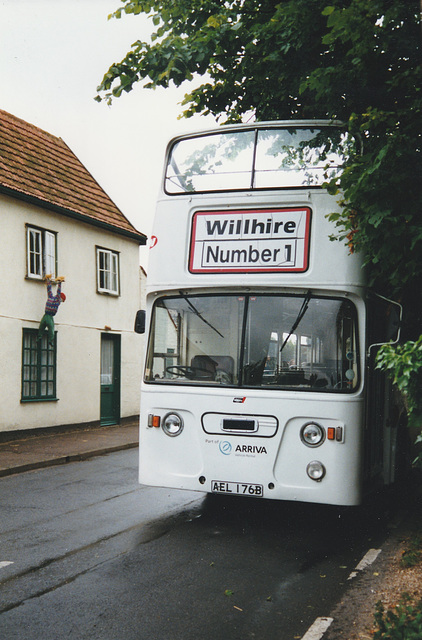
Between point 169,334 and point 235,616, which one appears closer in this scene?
point 235,616

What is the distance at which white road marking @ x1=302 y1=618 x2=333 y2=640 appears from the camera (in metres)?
4.44

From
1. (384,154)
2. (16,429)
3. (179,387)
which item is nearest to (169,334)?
(179,387)

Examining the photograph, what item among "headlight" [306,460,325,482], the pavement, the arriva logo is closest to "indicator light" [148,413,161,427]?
the arriva logo

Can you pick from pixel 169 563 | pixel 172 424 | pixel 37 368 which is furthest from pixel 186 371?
pixel 37 368

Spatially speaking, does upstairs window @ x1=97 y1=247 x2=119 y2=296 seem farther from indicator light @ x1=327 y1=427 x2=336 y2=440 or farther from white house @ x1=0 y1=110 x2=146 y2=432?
indicator light @ x1=327 y1=427 x2=336 y2=440

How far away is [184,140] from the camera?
8.11 metres

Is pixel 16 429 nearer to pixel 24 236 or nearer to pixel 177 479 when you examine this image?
pixel 24 236

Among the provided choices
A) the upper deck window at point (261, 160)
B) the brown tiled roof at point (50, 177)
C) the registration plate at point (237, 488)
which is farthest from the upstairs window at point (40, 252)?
the registration plate at point (237, 488)

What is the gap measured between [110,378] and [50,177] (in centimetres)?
610

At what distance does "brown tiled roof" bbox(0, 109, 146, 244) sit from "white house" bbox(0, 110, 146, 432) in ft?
0.13

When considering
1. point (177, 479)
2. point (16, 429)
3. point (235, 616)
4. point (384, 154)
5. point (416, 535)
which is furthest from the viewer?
point (16, 429)

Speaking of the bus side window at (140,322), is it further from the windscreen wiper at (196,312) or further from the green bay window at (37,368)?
the green bay window at (37,368)

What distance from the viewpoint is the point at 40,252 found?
17.7m

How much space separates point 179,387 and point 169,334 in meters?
0.60
